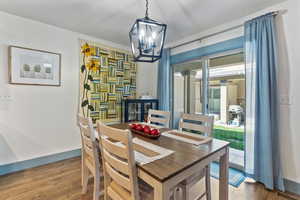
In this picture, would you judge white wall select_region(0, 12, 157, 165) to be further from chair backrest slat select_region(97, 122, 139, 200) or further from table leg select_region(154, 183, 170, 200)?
table leg select_region(154, 183, 170, 200)

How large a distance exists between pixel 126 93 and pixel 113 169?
2.61 metres

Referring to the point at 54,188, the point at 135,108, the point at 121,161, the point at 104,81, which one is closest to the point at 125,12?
the point at 104,81

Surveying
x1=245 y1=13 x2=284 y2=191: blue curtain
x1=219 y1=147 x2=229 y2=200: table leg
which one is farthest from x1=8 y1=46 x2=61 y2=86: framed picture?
x1=245 y1=13 x2=284 y2=191: blue curtain

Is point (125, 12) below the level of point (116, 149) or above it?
above

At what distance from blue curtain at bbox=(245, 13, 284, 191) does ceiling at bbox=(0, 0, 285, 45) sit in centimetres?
42

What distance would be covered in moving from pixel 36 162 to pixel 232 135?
11.9ft

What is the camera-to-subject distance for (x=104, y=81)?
10.9 ft

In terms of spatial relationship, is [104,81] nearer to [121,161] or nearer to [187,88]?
[187,88]

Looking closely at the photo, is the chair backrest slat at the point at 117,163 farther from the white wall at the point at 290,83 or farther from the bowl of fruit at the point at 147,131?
the white wall at the point at 290,83

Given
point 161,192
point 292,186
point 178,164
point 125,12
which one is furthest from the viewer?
point 125,12

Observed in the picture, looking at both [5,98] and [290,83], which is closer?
[290,83]

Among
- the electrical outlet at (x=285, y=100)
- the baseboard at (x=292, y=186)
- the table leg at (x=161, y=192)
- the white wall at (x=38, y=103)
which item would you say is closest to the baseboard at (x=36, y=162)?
the white wall at (x=38, y=103)

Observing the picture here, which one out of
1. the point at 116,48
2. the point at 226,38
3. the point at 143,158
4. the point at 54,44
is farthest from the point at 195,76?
the point at 54,44

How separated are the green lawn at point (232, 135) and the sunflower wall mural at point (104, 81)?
2.15 meters
